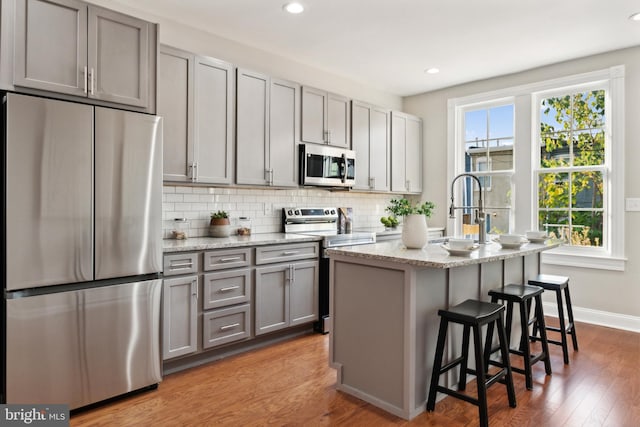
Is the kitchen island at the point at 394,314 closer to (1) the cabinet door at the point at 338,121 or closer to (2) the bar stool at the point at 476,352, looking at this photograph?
(2) the bar stool at the point at 476,352

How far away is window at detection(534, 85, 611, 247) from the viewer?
425 centimetres

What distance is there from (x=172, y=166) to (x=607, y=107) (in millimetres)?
4225

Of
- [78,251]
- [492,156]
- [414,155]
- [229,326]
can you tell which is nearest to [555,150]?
[492,156]

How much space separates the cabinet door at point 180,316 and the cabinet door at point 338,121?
223 cm

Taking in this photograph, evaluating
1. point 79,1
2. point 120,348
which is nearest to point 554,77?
point 79,1

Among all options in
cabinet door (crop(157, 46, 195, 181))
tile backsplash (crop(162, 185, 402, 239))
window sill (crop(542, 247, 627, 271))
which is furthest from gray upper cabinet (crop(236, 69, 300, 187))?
window sill (crop(542, 247, 627, 271))

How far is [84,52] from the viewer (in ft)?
7.78

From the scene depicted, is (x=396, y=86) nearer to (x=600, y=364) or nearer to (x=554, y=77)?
(x=554, y=77)

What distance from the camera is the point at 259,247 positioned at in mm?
3396

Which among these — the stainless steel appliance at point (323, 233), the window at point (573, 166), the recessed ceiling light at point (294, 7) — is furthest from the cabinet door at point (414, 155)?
the recessed ceiling light at point (294, 7)

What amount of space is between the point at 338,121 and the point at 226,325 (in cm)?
248

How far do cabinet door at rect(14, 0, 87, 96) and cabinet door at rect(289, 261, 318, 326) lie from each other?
2143 millimetres

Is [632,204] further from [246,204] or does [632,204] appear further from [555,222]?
[246,204]

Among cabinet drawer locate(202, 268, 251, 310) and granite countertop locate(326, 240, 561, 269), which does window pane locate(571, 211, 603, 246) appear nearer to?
granite countertop locate(326, 240, 561, 269)
